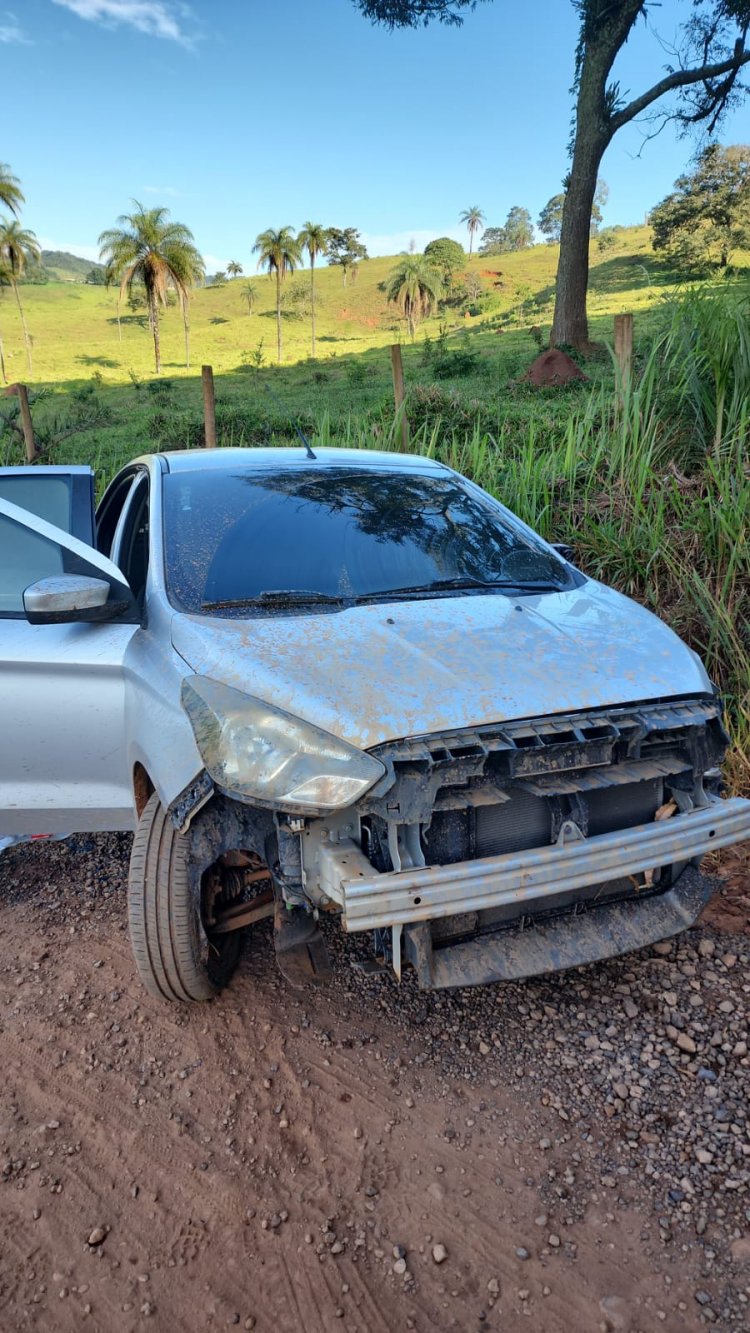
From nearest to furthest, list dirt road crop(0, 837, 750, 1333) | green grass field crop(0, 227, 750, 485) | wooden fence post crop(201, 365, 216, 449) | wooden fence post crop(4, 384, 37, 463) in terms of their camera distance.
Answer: dirt road crop(0, 837, 750, 1333)
wooden fence post crop(201, 365, 216, 449)
wooden fence post crop(4, 384, 37, 463)
green grass field crop(0, 227, 750, 485)

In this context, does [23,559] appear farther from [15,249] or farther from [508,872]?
[15,249]

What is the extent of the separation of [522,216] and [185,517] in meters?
129

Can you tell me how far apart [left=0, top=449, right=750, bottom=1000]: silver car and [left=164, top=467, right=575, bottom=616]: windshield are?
0.04 ft

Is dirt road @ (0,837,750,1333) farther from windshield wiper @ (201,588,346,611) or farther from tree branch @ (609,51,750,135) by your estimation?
tree branch @ (609,51,750,135)

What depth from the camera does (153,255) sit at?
1689 inches

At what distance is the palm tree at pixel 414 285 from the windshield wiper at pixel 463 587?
177 feet

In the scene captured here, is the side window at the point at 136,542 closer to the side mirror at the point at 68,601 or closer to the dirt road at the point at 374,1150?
the side mirror at the point at 68,601

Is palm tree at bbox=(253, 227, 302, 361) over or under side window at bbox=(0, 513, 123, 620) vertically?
over

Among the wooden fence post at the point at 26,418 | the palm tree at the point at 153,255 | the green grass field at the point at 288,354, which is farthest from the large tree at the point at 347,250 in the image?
the wooden fence post at the point at 26,418

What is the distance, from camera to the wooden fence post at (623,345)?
5.44 metres

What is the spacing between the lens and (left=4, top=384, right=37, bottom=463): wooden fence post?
29.1 feet

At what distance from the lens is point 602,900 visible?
2.30m

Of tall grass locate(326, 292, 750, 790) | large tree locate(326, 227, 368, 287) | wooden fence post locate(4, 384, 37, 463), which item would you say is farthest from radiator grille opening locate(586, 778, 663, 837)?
large tree locate(326, 227, 368, 287)

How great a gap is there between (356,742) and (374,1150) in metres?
0.99
